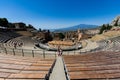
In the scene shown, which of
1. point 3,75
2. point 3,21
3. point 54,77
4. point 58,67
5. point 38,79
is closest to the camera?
point 38,79

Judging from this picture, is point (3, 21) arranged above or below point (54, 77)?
above

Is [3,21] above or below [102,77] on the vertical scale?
above

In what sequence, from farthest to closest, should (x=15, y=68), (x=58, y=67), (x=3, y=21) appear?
1. (x=3, y=21)
2. (x=58, y=67)
3. (x=15, y=68)

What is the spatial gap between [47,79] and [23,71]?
73.3 inches

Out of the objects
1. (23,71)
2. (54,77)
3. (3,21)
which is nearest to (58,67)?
(54,77)

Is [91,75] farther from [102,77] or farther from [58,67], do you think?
[58,67]

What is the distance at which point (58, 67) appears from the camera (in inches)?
440

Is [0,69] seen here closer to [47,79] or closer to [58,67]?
[47,79]

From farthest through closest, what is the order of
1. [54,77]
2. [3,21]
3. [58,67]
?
[3,21]
[58,67]
[54,77]

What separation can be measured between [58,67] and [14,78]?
3.98m

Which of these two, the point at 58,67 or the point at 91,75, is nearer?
the point at 91,75

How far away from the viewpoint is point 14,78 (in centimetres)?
804

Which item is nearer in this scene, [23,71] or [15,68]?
[23,71]

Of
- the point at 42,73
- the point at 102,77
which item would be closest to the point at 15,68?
the point at 42,73
